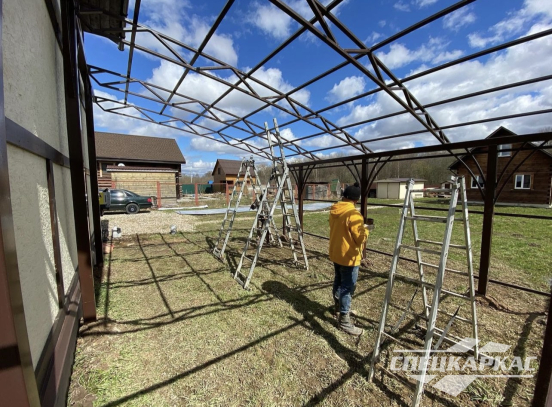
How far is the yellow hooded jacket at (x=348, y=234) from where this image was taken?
9.10 ft

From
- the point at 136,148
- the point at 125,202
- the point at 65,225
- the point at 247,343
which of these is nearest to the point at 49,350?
the point at 65,225

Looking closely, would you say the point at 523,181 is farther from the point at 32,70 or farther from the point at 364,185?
the point at 32,70

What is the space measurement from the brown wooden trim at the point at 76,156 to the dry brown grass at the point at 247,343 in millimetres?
588

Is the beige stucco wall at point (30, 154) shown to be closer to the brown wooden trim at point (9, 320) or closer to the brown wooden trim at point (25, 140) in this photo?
the brown wooden trim at point (25, 140)

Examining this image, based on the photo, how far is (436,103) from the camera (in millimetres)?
4430

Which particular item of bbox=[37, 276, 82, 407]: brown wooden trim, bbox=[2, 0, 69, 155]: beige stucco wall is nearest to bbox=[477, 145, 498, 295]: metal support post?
bbox=[37, 276, 82, 407]: brown wooden trim

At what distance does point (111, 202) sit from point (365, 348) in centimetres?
1503

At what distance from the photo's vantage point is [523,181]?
17.2m

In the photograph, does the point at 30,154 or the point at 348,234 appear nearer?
the point at 30,154

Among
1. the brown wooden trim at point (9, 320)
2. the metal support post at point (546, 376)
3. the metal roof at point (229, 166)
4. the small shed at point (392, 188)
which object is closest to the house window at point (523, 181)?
the small shed at point (392, 188)

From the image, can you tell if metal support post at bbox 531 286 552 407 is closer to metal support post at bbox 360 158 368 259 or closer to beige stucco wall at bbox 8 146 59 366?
beige stucco wall at bbox 8 146 59 366

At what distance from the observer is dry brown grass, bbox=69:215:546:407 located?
2.08 m

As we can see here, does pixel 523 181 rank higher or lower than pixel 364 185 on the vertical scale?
higher

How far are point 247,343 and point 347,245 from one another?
1.66m
